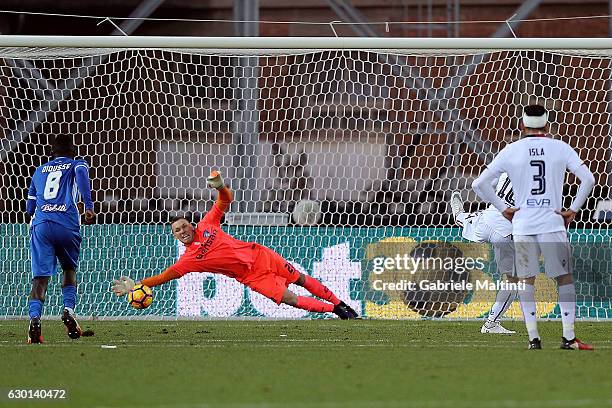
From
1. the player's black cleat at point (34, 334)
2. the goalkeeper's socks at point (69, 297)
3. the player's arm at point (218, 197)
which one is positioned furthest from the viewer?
the player's arm at point (218, 197)

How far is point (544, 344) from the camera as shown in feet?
33.8

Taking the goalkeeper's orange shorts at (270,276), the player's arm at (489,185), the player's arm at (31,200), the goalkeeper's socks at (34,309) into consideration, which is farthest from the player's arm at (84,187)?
the player's arm at (489,185)

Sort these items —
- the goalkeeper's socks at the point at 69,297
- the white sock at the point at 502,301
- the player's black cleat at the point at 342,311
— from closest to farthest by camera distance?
the goalkeeper's socks at the point at 69,297, the white sock at the point at 502,301, the player's black cleat at the point at 342,311

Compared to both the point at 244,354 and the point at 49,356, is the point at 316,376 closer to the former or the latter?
the point at 244,354

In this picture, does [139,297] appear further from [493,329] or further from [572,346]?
[572,346]

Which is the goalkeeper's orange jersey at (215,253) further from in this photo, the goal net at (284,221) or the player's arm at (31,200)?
A: the goal net at (284,221)

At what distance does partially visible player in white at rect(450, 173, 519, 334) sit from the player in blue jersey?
12.9 ft

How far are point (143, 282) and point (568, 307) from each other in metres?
4.43

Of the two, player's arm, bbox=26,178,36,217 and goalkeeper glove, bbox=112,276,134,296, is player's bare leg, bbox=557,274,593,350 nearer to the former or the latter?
goalkeeper glove, bbox=112,276,134,296

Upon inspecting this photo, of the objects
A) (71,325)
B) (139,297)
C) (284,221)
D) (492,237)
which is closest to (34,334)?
(71,325)

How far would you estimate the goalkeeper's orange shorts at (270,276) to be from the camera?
40.5ft

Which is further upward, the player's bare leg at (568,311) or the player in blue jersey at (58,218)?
the player in blue jersey at (58,218)

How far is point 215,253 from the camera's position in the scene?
12.3 m

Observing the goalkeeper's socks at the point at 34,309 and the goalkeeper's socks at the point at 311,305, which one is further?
the goalkeeper's socks at the point at 311,305
